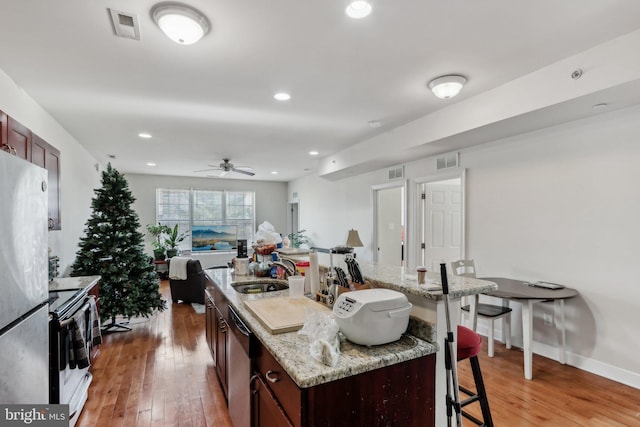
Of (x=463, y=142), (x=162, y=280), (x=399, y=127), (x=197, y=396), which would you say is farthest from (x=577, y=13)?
(x=162, y=280)

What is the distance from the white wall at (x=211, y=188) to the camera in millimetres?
8102

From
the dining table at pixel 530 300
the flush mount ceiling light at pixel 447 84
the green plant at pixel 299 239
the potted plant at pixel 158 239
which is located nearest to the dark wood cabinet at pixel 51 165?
the flush mount ceiling light at pixel 447 84

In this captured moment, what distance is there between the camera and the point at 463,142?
377cm

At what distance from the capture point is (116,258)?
4.05 metres

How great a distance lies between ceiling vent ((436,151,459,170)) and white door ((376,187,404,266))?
1.43m

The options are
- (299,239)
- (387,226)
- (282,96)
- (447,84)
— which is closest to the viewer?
(447,84)

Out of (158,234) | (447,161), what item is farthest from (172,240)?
(447,161)

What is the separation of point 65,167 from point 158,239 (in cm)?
421

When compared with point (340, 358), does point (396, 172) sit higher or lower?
higher

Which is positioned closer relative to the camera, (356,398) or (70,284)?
(356,398)

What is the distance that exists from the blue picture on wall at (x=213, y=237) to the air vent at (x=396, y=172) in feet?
17.5

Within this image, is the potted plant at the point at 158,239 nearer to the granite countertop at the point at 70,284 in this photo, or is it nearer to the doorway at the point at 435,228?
the granite countertop at the point at 70,284

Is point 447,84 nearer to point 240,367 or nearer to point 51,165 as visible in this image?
point 240,367

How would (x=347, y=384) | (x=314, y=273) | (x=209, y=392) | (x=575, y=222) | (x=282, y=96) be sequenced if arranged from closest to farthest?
1. (x=347, y=384)
2. (x=314, y=273)
3. (x=209, y=392)
4. (x=575, y=222)
5. (x=282, y=96)
